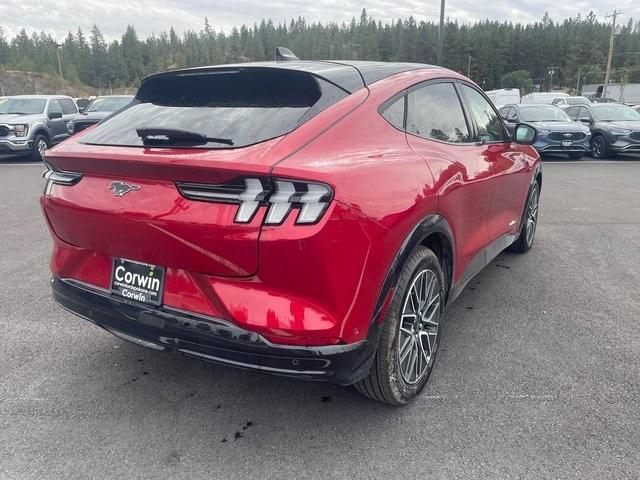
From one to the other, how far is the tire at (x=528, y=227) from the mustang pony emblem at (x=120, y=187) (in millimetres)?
3784

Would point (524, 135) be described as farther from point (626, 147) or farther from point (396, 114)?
point (626, 147)

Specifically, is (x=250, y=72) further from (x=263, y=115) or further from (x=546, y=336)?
(x=546, y=336)

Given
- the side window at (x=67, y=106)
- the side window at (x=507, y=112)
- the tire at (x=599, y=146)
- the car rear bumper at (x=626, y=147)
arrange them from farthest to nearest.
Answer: the side window at (x=67, y=106) < the side window at (x=507, y=112) < the tire at (x=599, y=146) < the car rear bumper at (x=626, y=147)

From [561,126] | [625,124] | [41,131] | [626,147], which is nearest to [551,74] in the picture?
[625,124]

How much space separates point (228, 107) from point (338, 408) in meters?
1.60

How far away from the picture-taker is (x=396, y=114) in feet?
8.92

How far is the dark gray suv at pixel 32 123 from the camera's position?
1331 centimetres

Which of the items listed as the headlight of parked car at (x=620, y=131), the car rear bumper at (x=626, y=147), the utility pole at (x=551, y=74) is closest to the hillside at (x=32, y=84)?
the utility pole at (x=551, y=74)

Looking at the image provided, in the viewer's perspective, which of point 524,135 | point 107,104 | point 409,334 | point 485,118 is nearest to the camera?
point 409,334

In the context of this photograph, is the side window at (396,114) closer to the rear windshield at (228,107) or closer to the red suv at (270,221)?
the red suv at (270,221)

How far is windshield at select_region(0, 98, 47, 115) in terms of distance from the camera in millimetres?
14266

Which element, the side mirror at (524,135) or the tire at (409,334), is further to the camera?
the side mirror at (524,135)

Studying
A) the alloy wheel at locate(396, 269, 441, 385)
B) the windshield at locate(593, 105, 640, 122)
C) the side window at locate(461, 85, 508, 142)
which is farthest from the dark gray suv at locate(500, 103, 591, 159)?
the alloy wheel at locate(396, 269, 441, 385)

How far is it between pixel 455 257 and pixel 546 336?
1.00 metres
